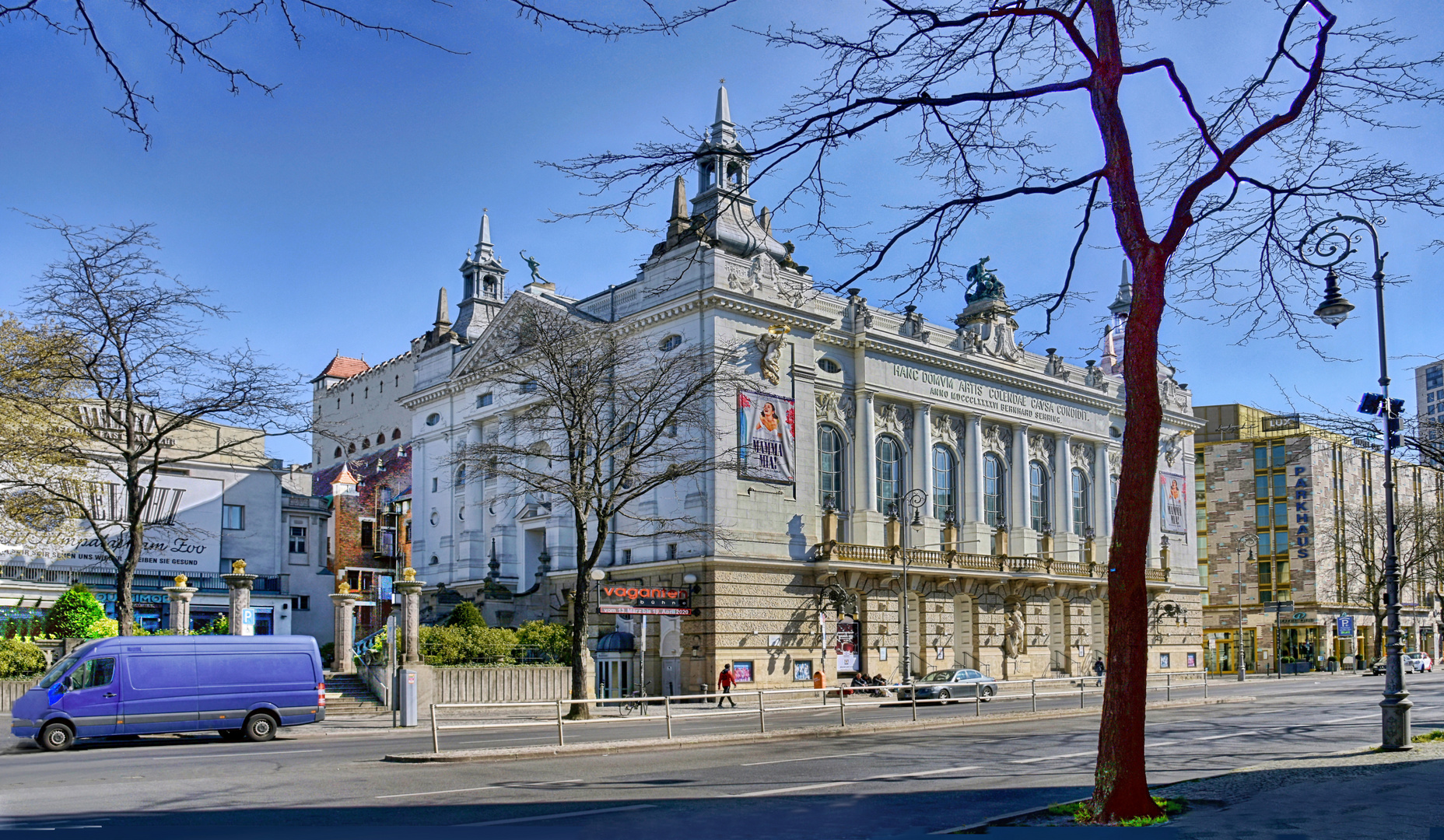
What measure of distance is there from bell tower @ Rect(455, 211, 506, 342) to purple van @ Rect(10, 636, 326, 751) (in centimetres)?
3799

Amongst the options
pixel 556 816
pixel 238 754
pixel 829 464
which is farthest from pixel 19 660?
pixel 829 464

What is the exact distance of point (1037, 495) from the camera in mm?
58688

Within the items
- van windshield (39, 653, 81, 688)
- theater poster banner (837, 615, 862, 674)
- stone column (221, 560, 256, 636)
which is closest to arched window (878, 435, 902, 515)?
theater poster banner (837, 615, 862, 674)

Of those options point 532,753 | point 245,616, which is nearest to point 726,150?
point 532,753

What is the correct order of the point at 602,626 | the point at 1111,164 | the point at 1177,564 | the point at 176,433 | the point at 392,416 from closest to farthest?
the point at 1111,164 < the point at 602,626 < the point at 176,433 < the point at 1177,564 < the point at 392,416

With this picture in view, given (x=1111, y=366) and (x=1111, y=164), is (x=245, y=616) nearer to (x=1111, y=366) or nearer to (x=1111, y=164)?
(x=1111, y=164)

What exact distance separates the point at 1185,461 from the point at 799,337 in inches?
1361

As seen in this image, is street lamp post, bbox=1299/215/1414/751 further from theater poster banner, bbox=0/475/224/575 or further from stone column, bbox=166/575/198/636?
theater poster banner, bbox=0/475/224/575

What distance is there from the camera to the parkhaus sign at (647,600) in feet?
125

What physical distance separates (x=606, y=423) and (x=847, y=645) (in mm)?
15427

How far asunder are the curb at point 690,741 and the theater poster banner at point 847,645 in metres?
14.5

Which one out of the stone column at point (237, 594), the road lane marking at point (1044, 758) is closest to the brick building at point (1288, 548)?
the stone column at point (237, 594)

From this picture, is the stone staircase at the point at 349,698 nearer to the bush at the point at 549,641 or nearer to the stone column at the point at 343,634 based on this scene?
the stone column at the point at 343,634

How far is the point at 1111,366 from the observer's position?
70.3 meters
